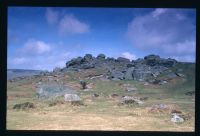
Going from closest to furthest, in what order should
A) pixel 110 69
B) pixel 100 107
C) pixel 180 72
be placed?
pixel 100 107
pixel 180 72
pixel 110 69

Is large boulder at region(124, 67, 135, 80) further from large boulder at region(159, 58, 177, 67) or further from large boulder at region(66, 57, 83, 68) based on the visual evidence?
large boulder at region(66, 57, 83, 68)

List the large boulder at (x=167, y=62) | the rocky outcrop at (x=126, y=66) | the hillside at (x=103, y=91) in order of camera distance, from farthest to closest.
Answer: the large boulder at (x=167, y=62)
the rocky outcrop at (x=126, y=66)
the hillside at (x=103, y=91)

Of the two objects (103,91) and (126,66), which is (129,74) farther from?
(103,91)

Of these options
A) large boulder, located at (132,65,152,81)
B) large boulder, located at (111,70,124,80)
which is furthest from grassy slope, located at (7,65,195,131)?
large boulder, located at (111,70,124,80)

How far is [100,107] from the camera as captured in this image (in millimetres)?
17922

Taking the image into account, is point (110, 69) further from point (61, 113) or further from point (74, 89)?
point (61, 113)

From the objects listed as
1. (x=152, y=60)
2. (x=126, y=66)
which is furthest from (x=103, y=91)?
(x=152, y=60)

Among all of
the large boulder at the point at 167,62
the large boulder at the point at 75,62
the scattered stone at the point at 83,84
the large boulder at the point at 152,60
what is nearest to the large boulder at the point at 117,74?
the scattered stone at the point at 83,84

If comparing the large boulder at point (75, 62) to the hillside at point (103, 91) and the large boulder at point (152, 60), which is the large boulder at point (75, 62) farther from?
the large boulder at point (152, 60)

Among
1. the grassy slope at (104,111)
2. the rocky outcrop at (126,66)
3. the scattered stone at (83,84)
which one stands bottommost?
the grassy slope at (104,111)

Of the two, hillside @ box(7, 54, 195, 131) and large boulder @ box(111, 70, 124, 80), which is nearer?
hillside @ box(7, 54, 195, 131)

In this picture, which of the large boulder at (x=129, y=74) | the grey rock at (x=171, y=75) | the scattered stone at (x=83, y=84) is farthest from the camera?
the large boulder at (x=129, y=74)
